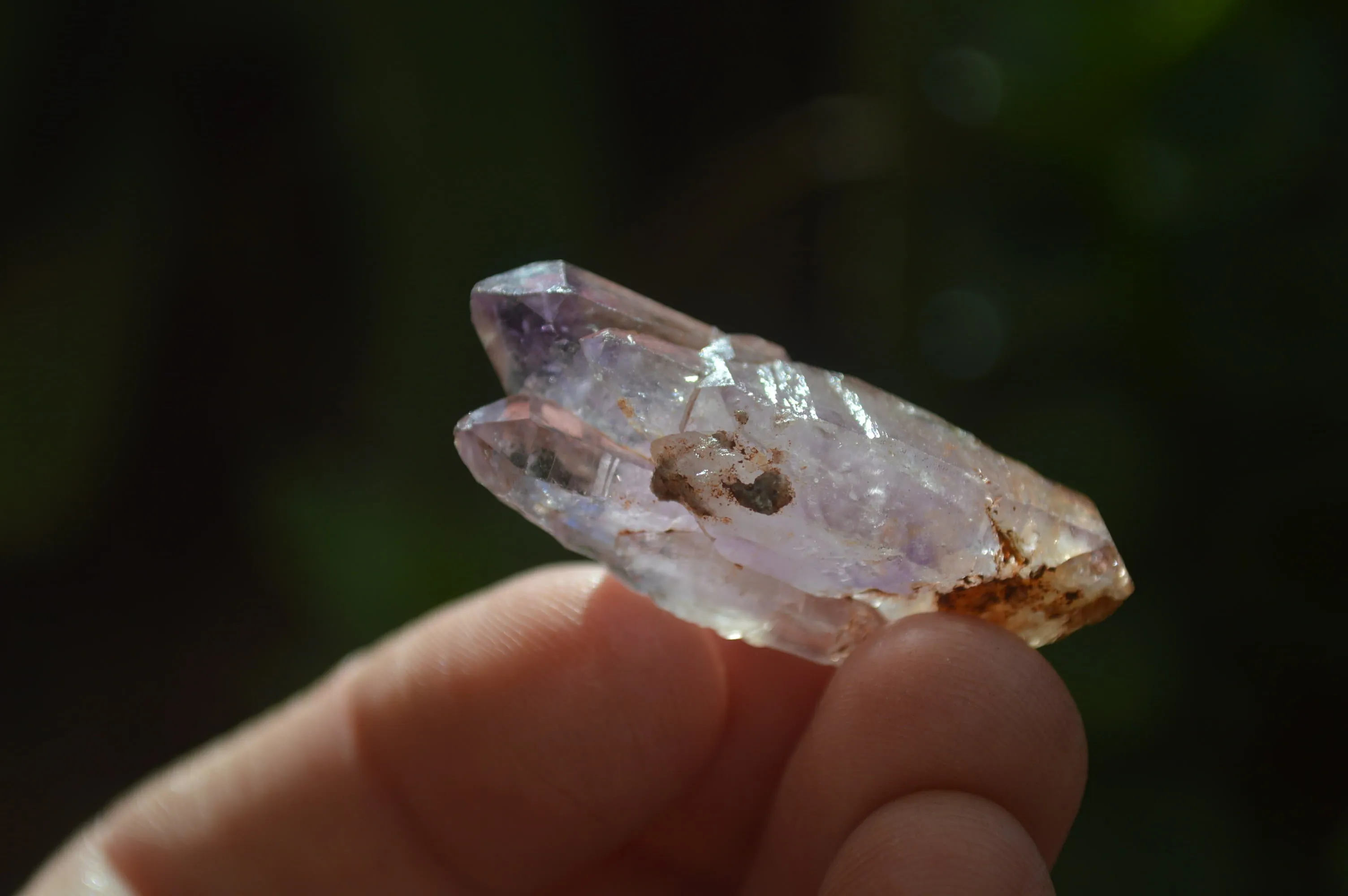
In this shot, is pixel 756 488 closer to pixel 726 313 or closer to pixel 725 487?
pixel 725 487

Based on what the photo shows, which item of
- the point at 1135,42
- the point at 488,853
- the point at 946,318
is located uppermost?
the point at 1135,42

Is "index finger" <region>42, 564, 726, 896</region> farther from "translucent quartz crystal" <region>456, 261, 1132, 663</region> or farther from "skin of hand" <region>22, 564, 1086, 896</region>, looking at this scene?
"translucent quartz crystal" <region>456, 261, 1132, 663</region>

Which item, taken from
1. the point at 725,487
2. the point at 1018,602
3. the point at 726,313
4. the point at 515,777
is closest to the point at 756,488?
the point at 725,487

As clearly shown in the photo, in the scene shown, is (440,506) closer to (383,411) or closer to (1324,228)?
(383,411)

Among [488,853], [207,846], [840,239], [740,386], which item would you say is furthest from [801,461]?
[840,239]

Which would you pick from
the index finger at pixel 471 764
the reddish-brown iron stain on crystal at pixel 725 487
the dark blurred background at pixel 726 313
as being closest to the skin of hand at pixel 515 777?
the index finger at pixel 471 764
